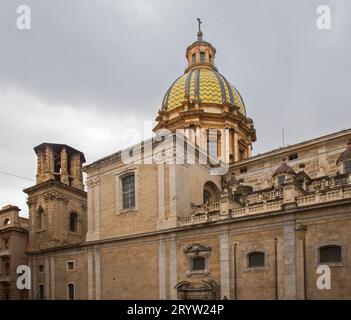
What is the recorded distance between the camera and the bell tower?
38.6 metres

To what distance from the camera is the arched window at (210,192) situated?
1298 inches

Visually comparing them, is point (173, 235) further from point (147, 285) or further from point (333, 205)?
point (333, 205)

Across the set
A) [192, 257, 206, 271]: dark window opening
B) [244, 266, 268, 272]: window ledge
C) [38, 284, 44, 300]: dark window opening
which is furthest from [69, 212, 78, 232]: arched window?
[244, 266, 268, 272]: window ledge

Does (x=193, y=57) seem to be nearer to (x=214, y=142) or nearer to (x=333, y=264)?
(x=214, y=142)

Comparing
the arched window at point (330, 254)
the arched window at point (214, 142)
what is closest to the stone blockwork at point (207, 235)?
the arched window at point (330, 254)

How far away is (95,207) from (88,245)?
2.85m

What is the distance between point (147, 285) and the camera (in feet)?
93.5

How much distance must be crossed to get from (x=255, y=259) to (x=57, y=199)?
2077 cm

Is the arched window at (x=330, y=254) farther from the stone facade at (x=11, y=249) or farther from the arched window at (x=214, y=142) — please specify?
the stone facade at (x=11, y=249)

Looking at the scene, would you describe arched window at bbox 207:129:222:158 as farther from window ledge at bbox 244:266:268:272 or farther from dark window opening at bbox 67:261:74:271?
window ledge at bbox 244:266:268:272

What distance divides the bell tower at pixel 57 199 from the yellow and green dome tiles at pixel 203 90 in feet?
35.3

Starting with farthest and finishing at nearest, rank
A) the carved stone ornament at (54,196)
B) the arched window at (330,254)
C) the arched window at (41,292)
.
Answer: the carved stone ornament at (54,196) → the arched window at (41,292) → the arched window at (330,254)

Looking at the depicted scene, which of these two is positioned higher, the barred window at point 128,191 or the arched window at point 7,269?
the barred window at point 128,191
